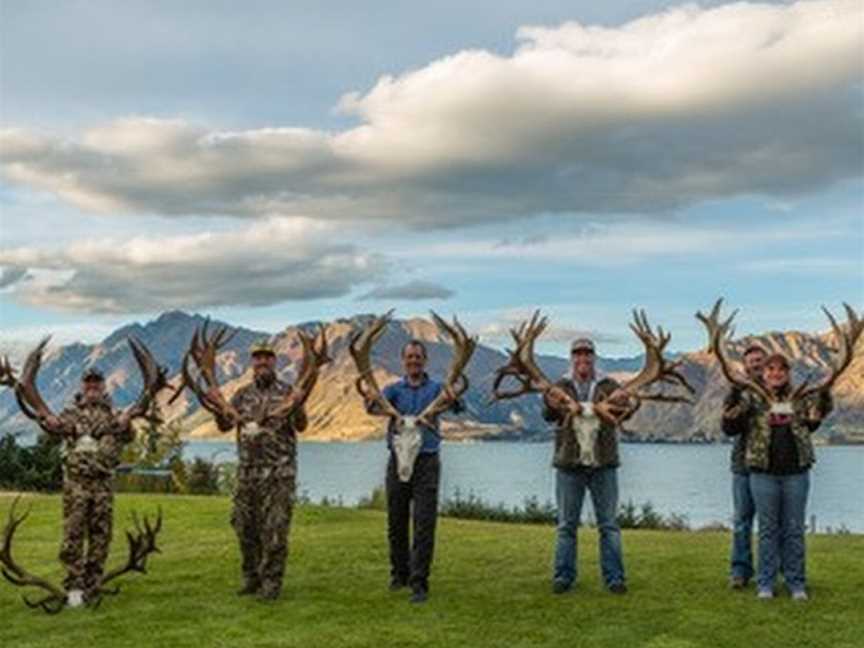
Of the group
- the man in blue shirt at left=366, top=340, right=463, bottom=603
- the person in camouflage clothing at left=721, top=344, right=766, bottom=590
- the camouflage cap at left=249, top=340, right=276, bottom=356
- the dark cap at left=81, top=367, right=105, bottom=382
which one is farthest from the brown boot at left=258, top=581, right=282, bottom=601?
the person in camouflage clothing at left=721, top=344, right=766, bottom=590

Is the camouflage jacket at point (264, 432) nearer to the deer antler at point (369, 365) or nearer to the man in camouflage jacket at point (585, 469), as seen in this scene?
the deer antler at point (369, 365)

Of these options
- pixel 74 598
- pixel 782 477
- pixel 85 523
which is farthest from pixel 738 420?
pixel 74 598

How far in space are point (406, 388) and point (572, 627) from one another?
10.2 feet

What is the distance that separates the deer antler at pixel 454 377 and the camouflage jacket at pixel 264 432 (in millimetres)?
1296

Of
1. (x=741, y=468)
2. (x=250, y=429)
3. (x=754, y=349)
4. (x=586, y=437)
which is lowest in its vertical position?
(x=741, y=468)

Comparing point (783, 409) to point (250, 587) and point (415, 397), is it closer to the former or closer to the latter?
point (415, 397)

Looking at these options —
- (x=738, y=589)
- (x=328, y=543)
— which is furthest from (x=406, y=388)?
(x=328, y=543)

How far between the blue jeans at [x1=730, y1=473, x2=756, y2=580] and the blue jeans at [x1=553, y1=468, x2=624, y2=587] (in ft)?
4.05

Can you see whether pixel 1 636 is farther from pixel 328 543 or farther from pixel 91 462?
pixel 328 543

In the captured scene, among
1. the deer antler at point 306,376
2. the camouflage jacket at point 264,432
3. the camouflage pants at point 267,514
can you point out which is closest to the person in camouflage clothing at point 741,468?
the deer antler at point 306,376

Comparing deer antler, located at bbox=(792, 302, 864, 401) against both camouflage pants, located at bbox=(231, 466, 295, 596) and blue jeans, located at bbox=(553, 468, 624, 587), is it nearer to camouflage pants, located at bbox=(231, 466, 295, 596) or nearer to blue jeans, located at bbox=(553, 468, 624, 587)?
blue jeans, located at bbox=(553, 468, 624, 587)

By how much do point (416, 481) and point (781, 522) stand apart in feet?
12.1

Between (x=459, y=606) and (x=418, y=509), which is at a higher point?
(x=418, y=509)

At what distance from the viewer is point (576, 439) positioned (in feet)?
42.6
